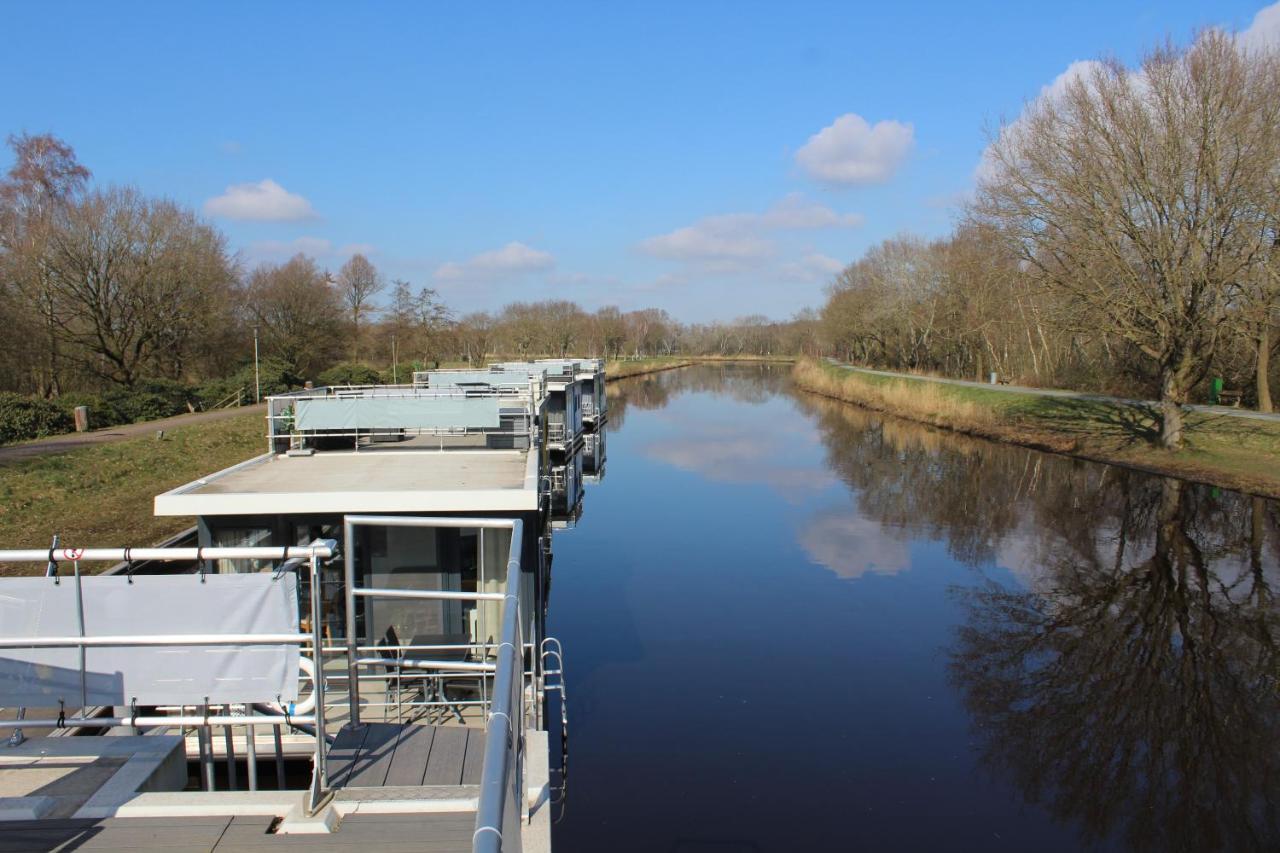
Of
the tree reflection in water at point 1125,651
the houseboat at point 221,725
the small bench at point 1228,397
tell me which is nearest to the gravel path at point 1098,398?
the small bench at point 1228,397

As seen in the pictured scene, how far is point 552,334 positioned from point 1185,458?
62.3 metres

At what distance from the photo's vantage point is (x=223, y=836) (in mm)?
3844

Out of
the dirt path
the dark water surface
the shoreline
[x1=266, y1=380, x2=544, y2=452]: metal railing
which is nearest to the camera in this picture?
the dark water surface

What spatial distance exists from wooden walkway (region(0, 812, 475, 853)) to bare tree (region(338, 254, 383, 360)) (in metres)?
58.0

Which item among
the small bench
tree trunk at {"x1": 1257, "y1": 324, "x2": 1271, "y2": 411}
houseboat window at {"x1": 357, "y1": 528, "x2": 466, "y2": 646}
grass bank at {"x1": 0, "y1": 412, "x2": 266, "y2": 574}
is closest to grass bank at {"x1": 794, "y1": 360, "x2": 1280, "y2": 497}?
tree trunk at {"x1": 1257, "y1": 324, "x2": 1271, "y2": 411}

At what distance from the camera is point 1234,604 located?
14.1 metres

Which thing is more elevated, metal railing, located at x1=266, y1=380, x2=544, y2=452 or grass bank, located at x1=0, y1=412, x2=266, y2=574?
metal railing, located at x1=266, y1=380, x2=544, y2=452

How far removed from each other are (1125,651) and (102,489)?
20.3 m

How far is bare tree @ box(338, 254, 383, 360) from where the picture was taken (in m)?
59.6

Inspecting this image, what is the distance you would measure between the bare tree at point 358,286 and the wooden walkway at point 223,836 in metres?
58.0

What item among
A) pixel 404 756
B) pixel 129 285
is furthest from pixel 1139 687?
pixel 129 285

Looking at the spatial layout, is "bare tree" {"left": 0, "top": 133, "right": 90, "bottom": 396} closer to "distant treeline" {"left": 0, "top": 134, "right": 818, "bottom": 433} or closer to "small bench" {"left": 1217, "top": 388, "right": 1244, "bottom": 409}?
"distant treeline" {"left": 0, "top": 134, "right": 818, "bottom": 433}

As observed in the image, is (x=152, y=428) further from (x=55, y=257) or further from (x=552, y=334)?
(x=552, y=334)

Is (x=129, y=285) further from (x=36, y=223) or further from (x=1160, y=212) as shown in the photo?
(x=1160, y=212)
